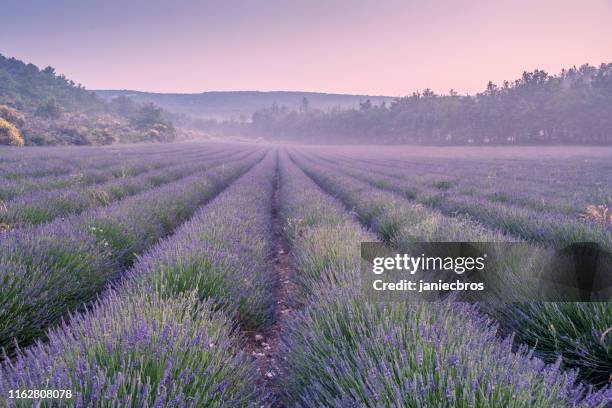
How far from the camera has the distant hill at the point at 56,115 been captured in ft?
101

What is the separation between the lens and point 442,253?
3477 millimetres

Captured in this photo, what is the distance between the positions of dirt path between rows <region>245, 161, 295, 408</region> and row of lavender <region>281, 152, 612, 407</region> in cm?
22

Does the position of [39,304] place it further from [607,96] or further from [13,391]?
[607,96]

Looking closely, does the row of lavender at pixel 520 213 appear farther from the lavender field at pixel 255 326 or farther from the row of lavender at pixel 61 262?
the row of lavender at pixel 61 262

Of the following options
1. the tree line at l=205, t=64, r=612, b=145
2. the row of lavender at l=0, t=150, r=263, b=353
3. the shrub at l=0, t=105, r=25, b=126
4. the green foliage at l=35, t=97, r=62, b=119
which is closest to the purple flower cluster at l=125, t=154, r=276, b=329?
the row of lavender at l=0, t=150, r=263, b=353

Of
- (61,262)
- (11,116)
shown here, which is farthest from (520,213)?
(11,116)

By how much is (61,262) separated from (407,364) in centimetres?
322

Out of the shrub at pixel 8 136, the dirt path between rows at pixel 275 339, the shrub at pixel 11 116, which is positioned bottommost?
the dirt path between rows at pixel 275 339

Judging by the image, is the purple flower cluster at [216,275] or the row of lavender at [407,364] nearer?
the row of lavender at [407,364]

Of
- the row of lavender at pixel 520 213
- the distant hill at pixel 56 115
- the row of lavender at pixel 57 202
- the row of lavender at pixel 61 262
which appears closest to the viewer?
the row of lavender at pixel 61 262

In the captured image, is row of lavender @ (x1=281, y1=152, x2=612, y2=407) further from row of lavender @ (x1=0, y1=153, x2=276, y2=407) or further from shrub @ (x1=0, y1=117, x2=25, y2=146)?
shrub @ (x1=0, y1=117, x2=25, y2=146)

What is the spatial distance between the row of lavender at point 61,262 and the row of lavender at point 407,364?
1.45m

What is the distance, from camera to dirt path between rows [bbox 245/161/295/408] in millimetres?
2082

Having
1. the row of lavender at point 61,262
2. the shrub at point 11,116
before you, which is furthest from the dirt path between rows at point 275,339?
the shrub at point 11,116
